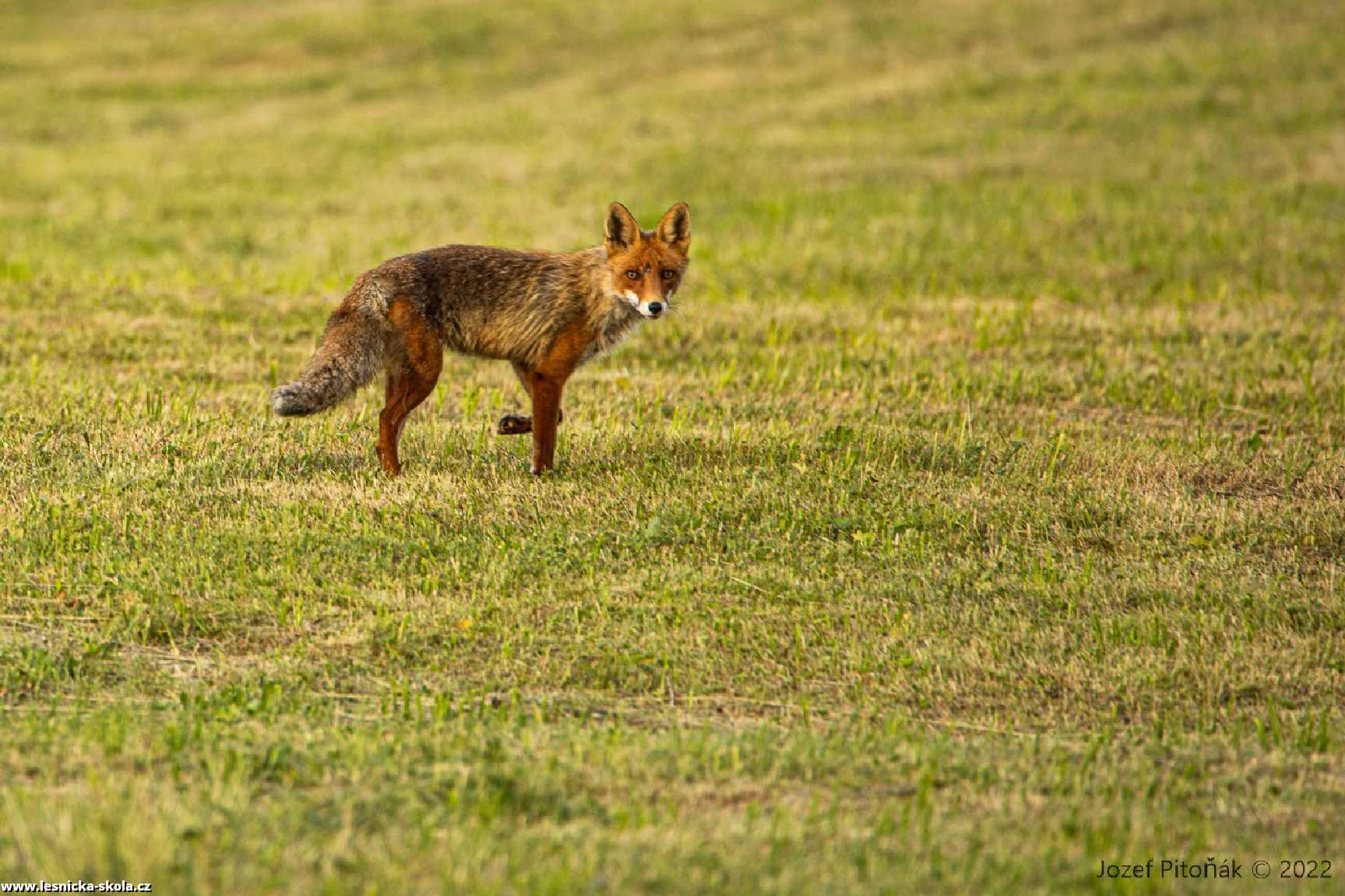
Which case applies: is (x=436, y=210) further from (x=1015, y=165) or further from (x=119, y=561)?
(x=119, y=561)

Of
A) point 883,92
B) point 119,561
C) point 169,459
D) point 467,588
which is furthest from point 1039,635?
point 883,92

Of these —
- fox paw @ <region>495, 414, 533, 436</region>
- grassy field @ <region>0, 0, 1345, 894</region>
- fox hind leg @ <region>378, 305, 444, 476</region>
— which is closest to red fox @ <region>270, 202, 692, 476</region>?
fox hind leg @ <region>378, 305, 444, 476</region>

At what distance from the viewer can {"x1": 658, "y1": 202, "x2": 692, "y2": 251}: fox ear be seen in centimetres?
Answer: 915

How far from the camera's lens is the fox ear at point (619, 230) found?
907cm

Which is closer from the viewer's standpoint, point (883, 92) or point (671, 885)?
point (671, 885)

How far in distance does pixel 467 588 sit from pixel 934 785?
9.05ft

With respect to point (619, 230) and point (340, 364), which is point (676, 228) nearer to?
point (619, 230)

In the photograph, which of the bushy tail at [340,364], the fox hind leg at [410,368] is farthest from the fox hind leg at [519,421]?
the bushy tail at [340,364]

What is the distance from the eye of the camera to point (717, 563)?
801 centimetres

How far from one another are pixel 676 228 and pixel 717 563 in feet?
7.56

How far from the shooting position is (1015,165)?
2339cm

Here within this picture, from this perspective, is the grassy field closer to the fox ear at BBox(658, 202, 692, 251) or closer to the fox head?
the fox head

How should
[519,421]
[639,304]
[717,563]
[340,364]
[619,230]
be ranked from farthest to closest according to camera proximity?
[519,421] → [619,230] → [639,304] → [340,364] → [717,563]

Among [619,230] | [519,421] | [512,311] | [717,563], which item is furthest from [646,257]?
[717,563]
